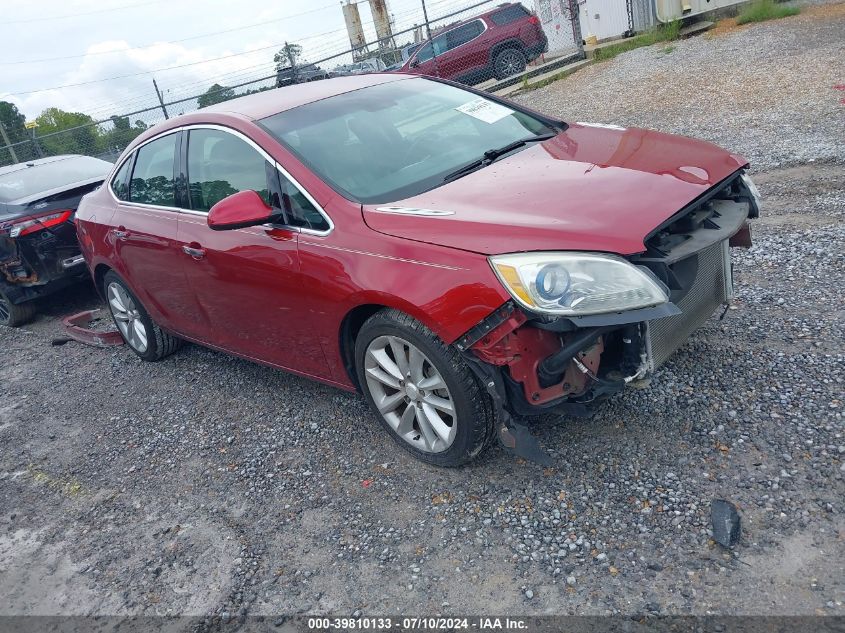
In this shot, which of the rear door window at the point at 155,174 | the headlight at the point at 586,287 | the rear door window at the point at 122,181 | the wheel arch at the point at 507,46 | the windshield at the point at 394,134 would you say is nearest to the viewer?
the headlight at the point at 586,287

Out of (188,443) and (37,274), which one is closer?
(188,443)

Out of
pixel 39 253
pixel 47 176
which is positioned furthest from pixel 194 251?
pixel 47 176

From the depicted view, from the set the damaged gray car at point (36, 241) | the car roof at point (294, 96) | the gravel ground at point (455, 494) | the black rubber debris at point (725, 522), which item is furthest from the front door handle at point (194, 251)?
the damaged gray car at point (36, 241)

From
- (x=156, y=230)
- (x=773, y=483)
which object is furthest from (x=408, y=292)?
(x=156, y=230)

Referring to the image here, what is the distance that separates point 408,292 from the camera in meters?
3.03

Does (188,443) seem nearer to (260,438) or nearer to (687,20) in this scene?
(260,438)

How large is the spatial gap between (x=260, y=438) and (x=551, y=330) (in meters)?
2.06

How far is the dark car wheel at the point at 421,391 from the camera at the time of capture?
121 inches

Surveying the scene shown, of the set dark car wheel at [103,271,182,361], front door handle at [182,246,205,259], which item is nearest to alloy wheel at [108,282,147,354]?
dark car wheel at [103,271,182,361]

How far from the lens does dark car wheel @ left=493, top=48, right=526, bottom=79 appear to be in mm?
17078

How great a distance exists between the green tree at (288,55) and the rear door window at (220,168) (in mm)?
14180

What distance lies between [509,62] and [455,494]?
617 inches

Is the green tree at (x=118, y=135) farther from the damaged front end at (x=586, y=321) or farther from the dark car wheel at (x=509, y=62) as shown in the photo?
the damaged front end at (x=586, y=321)

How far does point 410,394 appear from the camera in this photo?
11.0ft
